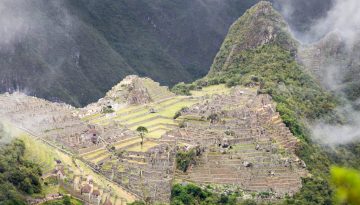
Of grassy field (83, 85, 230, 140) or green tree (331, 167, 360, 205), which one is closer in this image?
green tree (331, 167, 360, 205)

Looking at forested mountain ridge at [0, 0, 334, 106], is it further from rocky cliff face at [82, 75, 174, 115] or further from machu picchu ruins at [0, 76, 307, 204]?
machu picchu ruins at [0, 76, 307, 204]

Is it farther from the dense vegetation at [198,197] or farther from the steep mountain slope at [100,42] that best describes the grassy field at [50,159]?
the steep mountain slope at [100,42]

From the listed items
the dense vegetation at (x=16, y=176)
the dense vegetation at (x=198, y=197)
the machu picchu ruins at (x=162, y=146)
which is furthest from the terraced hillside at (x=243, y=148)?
the dense vegetation at (x=16, y=176)

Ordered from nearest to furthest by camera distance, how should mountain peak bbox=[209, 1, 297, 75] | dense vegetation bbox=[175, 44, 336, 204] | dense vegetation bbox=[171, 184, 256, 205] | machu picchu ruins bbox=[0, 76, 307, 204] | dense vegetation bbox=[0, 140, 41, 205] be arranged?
dense vegetation bbox=[0, 140, 41, 205] → dense vegetation bbox=[171, 184, 256, 205] → machu picchu ruins bbox=[0, 76, 307, 204] → dense vegetation bbox=[175, 44, 336, 204] → mountain peak bbox=[209, 1, 297, 75]

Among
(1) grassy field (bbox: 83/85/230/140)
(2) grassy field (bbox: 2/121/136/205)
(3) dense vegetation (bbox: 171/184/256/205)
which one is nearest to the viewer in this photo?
(2) grassy field (bbox: 2/121/136/205)

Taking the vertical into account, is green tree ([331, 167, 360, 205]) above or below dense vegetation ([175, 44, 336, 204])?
below

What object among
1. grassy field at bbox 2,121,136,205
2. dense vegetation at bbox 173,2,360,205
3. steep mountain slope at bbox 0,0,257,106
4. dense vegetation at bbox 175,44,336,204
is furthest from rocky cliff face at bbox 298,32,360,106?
steep mountain slope at bbox 0,0,257,106

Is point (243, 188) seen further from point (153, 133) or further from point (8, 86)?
point (8, 86)

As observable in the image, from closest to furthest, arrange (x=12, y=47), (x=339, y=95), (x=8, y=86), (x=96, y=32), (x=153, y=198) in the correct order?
(x=153, y=198) → (x=339, y=95) → (x=8, y=86) → (x=12, y=47) → (x=96, y=32)

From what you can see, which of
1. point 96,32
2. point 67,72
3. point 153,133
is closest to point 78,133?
point 153,133
